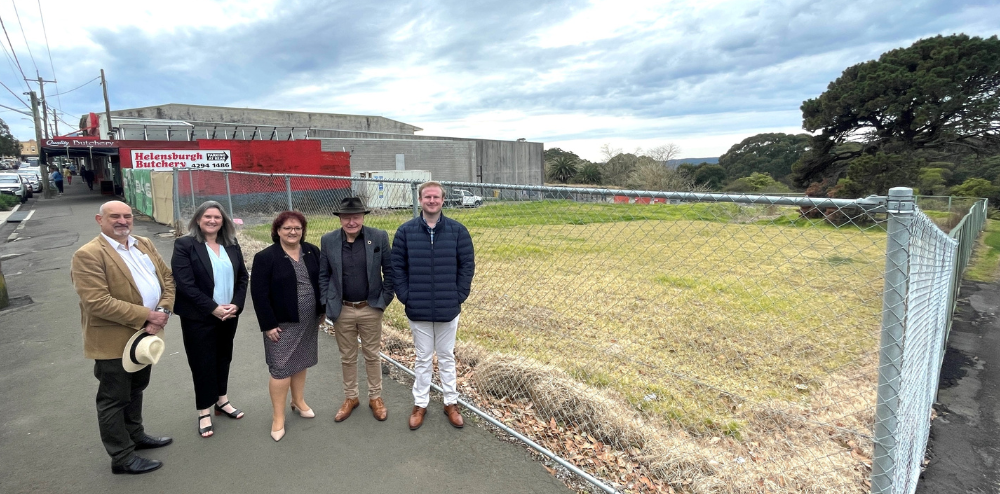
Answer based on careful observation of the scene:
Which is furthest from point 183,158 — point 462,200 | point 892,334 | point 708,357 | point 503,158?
point 892,334

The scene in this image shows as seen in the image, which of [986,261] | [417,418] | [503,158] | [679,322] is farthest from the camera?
[503,158]

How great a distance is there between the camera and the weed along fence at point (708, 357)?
7.90 ft

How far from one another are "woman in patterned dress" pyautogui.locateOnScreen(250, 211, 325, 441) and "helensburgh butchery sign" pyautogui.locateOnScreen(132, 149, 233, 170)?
23467 mm

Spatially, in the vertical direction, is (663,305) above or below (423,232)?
below

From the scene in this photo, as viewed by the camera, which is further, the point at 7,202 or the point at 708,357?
the point at 7,202

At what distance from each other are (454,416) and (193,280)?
2.02 meters

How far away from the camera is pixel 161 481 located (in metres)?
3.11

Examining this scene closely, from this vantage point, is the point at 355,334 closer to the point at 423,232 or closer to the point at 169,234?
the point at 423,232

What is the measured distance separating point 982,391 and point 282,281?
6.66m

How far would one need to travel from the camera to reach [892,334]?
2.10 m

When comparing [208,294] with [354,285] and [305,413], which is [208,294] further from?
[305,413]

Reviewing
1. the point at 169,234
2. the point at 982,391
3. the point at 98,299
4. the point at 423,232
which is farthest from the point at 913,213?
the point at 169,234

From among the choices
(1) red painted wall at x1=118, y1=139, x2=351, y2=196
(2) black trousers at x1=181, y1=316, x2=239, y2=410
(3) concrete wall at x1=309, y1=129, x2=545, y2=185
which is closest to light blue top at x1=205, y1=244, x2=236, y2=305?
(2) black trousers at x1=181, y1=316, x2=239, y2=410

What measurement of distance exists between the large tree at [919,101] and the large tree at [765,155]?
856 inches
